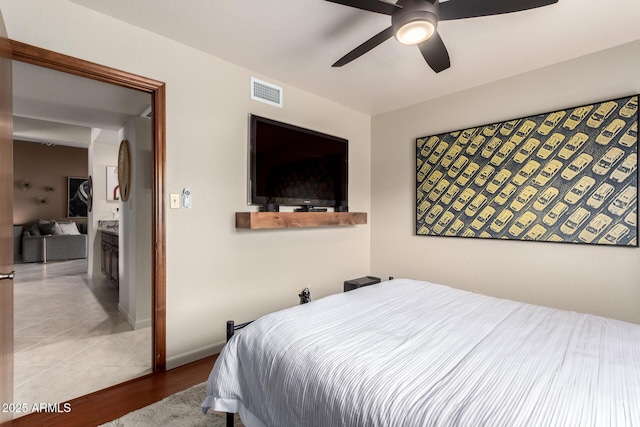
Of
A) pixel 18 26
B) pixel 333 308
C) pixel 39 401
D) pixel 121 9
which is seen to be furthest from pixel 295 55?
pixel 39 401

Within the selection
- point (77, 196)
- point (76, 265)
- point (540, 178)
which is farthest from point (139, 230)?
point (77, 196)

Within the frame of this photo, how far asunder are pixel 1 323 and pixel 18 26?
160 cm

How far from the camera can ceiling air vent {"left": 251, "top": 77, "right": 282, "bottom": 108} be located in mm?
2746

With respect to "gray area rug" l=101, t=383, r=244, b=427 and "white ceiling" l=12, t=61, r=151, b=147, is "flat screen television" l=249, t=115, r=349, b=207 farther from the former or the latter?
"gray area rug" l=101, t=383, r=244, b=427

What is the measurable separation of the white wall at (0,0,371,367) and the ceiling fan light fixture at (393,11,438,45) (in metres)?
1.55

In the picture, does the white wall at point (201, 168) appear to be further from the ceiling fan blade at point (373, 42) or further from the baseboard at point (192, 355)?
the ceiling fan blade at point (373, 42)

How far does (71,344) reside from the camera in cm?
267

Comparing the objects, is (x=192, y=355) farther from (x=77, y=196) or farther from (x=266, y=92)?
(x=77, y=196)

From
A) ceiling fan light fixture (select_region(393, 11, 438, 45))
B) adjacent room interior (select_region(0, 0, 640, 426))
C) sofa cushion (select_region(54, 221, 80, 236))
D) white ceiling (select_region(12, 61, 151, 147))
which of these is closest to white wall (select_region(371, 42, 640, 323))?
adjacent room interior (select_region(0, 0, 640, 426))

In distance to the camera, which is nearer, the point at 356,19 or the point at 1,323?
the point at 1,323

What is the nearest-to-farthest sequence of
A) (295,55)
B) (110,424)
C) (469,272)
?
(110,424) → (295,55) → (469,272)

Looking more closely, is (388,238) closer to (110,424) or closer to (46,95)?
(110,424)

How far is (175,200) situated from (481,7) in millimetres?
2252

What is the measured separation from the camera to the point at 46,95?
2.93 m
